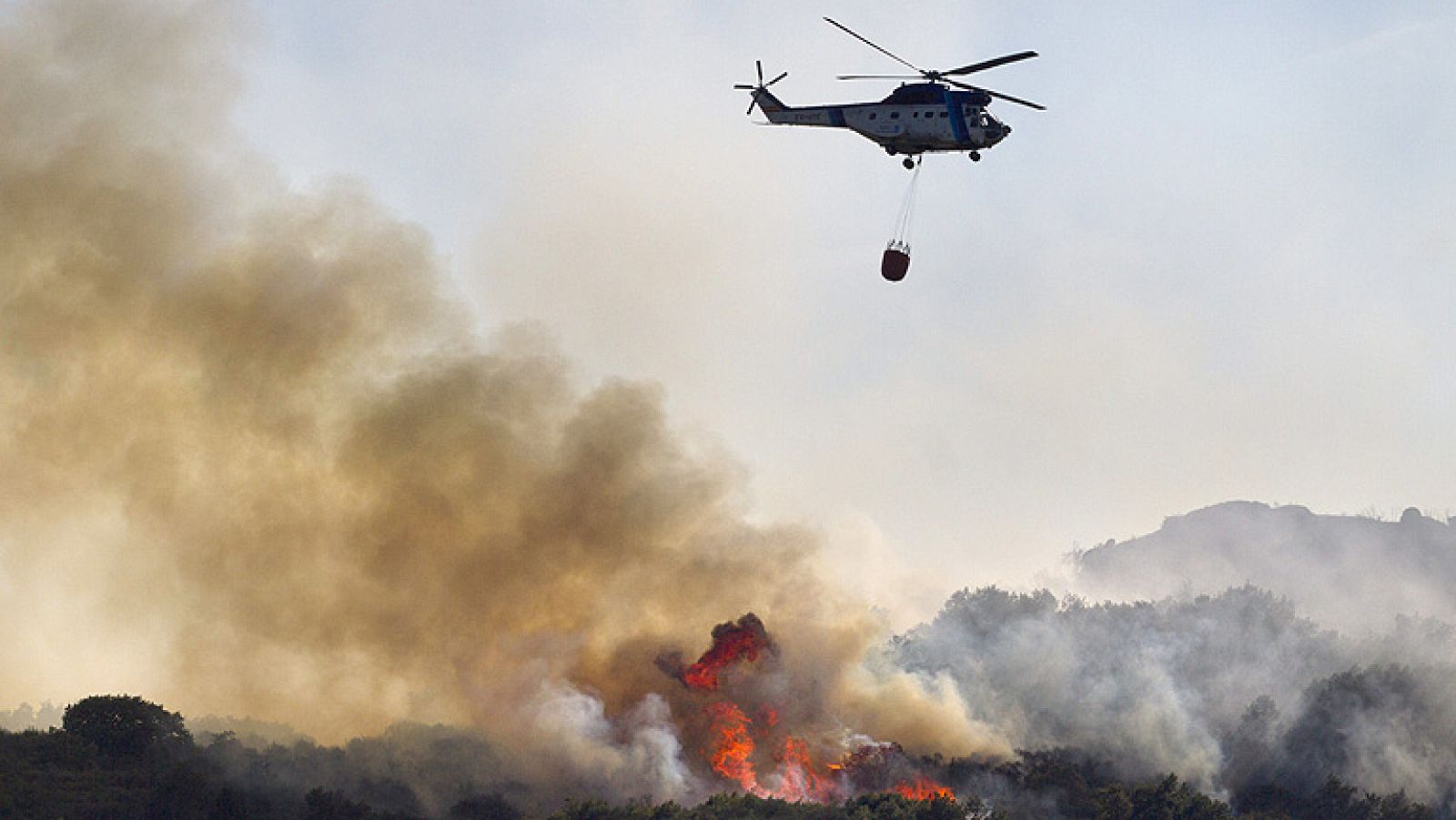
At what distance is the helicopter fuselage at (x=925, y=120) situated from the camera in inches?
3989

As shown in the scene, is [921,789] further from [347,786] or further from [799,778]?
[347,786]

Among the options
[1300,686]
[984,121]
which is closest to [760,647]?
[984,121]

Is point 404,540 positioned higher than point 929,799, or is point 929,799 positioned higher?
point 404,540

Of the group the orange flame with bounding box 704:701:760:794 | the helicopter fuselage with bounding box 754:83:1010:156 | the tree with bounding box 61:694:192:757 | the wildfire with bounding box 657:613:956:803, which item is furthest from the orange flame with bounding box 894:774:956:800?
the tree with bounding box 61:694:192:757

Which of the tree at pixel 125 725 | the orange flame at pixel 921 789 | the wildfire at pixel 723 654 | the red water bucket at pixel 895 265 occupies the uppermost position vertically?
the red water bucket at pixel 895 265

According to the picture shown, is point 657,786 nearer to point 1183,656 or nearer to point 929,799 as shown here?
point 929,799

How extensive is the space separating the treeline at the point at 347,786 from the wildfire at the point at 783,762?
174 inches

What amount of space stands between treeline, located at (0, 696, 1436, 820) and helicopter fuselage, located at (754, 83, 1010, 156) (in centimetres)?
4068

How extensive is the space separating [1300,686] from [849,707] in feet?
162

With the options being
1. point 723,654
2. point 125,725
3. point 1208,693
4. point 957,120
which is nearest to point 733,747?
point 723,654

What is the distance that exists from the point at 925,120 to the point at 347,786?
56.9 meters

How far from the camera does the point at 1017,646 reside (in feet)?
492

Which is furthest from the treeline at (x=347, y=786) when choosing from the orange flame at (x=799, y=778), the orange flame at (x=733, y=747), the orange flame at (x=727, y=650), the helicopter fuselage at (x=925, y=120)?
the helicopter fuselage at (x=925, y=120)

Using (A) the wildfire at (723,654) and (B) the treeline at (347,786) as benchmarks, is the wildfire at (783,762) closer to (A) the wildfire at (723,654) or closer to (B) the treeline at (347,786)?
(A) the wildfire at (723,654)
